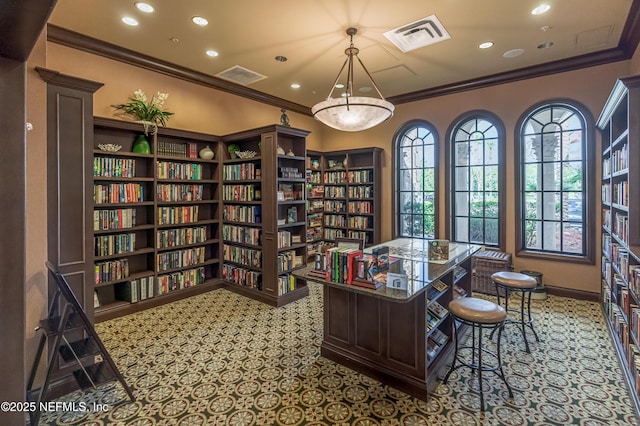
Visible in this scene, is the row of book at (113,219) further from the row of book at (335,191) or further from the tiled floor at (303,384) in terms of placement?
the row of book at (335,191)

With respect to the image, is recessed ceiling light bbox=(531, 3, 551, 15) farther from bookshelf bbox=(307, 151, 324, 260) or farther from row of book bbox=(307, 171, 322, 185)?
row of book bbox=(307, 171, 322, 185)

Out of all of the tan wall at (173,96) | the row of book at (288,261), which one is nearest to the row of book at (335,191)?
the tan wall at (173,96)

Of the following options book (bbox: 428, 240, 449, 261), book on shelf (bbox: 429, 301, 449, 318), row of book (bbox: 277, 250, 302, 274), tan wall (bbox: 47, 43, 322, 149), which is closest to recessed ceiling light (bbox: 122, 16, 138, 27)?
tan wall (bbox: 47, 43, 322, 149)

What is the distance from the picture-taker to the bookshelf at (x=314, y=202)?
648 centimetres

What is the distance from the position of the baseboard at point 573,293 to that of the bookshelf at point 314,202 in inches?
158

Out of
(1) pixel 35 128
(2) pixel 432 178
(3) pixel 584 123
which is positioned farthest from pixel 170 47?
(3) pixel 584 123

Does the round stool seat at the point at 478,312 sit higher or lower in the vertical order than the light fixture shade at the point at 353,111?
lower

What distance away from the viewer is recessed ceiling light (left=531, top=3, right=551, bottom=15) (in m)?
3.03

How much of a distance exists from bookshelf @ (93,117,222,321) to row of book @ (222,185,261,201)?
18 centimetres

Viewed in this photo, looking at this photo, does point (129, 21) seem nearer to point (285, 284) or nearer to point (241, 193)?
point (241, 193)

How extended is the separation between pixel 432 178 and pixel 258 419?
496cm

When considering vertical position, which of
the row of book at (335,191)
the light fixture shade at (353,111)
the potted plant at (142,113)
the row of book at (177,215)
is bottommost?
the row of book at (177,215)

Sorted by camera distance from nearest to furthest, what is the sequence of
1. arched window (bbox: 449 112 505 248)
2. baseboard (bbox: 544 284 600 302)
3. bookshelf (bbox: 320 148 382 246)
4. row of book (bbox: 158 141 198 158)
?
baseboard (bbox: 544 284 600 302)
row of book (bbox: 158 141 198 158)
arched window (bbox: 449 112 505 248)
bookshelf (bbox: 320 148 382 246)

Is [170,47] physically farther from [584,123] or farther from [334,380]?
[584,123]
